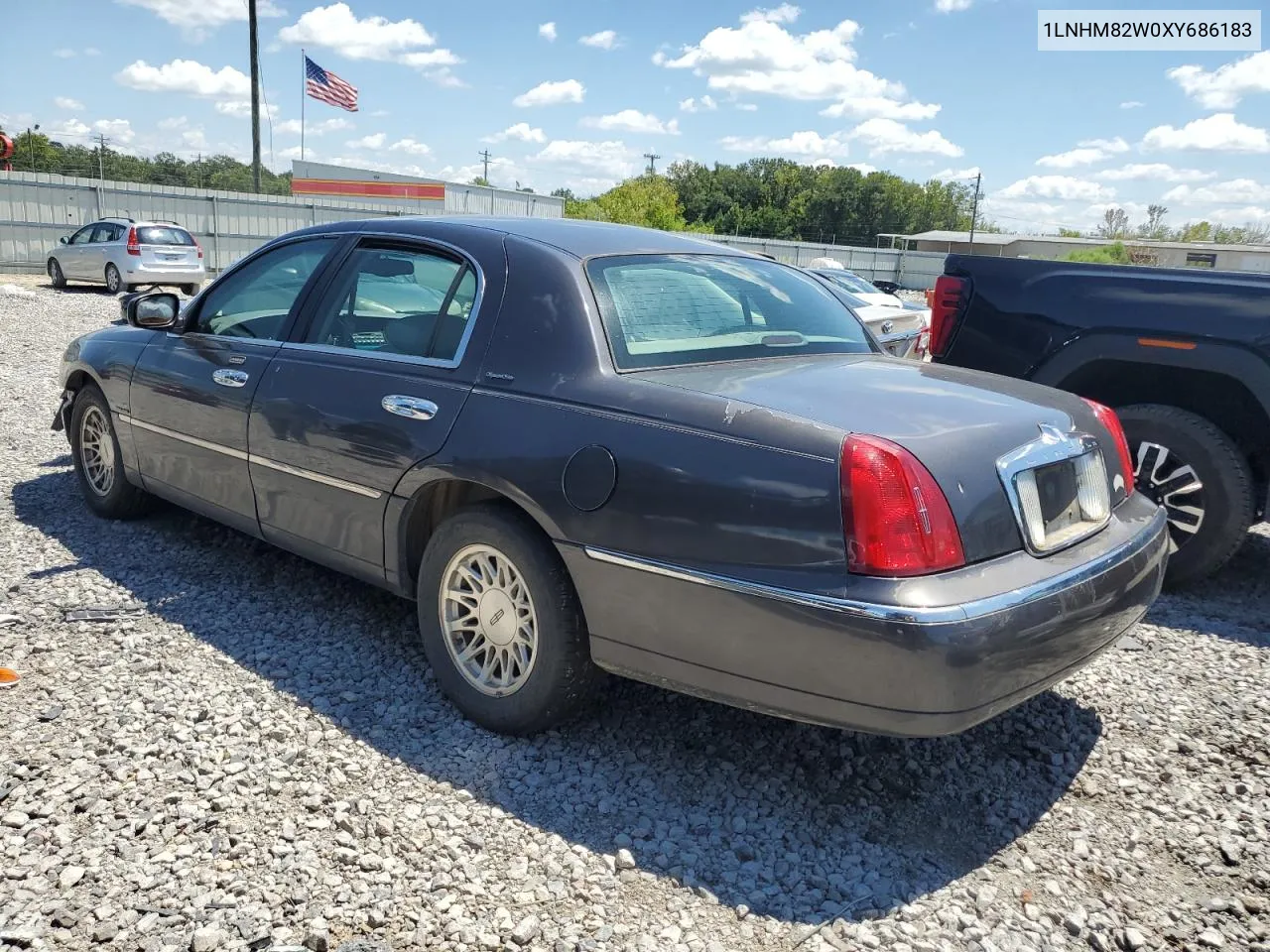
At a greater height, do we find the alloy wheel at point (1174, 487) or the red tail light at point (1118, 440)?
the red tail light at point (1118, 440)

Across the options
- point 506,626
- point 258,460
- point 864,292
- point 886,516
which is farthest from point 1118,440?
point 864,292

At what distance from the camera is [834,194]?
9688cm

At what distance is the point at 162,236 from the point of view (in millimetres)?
19828

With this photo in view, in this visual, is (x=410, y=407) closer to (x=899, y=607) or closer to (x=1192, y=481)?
(x=899, y=607)

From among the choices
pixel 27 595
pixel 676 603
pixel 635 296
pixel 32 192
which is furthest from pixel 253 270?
pixel 32 192

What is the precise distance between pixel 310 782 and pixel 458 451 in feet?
3.63

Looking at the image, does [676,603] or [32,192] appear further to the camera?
[32,192]

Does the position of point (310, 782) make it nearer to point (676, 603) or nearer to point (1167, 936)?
point (676, 603)

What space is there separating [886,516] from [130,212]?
2784cm

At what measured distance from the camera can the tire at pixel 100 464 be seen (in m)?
5.22

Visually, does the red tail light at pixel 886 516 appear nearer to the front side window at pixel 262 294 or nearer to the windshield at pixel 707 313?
the windshield at pixel 707 313

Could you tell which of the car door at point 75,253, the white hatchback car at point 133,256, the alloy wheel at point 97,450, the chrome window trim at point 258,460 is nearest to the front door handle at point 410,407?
the chrome window trim at point 258,460

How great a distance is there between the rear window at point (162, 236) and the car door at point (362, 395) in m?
18.0

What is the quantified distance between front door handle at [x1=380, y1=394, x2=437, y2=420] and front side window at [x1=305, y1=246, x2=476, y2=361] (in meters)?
0.18
